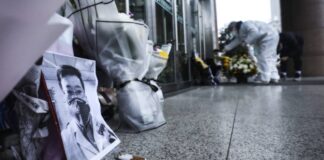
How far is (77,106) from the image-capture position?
3.13ft

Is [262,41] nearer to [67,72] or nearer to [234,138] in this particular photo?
[234,138]

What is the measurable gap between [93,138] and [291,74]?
8774 millimetres

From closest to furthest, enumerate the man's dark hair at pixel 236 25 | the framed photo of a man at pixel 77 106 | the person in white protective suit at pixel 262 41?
the framed photo of a man at pixel 77 106 → the person in white protective suit at pixel 262 41 → the man's dark hair at pixel 236 25

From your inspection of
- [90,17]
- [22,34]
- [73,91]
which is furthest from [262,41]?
[22,34]

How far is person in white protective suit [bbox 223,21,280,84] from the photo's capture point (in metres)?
6.38

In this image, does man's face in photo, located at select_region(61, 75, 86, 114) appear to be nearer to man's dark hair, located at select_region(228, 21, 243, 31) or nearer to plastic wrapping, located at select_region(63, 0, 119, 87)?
plastic wrapping, located at select_region(63, 0, 119, 87)

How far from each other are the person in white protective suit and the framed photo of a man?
228 inches

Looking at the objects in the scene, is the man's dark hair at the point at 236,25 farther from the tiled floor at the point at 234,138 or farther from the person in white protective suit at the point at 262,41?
the tiled floor at the point at 234,138

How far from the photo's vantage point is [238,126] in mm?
1649

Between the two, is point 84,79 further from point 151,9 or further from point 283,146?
point 151,9

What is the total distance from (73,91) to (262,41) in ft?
20.1

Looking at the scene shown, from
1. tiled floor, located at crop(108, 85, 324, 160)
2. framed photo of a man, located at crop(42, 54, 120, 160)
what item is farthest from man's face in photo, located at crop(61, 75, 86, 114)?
tiled floor, located at crop(108, 85, 324, 160)

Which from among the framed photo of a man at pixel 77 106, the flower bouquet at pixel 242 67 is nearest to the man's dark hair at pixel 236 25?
the flower bouquet at pixel 242 67

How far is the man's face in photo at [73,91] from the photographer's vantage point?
910 mm
